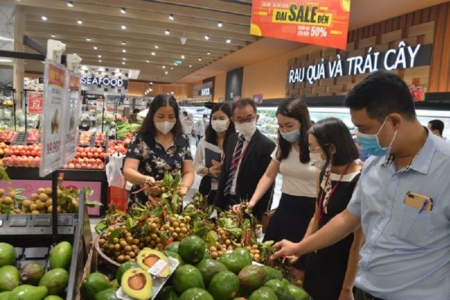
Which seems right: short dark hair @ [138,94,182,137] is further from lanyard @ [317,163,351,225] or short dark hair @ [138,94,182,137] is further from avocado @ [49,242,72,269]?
avocado @ [49,242,72,269]

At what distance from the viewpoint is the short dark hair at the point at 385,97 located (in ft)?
4.64

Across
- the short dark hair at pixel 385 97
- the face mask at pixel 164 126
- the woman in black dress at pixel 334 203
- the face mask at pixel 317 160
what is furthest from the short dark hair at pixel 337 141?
the face mask at pixel 164 126

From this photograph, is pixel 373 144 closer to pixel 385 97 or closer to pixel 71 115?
pixel 385 97

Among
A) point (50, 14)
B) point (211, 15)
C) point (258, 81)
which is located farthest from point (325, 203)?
point (258, 81)

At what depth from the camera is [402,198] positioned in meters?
1.43

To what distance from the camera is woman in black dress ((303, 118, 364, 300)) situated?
198 centimetres

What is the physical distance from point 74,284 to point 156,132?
1.70 metres

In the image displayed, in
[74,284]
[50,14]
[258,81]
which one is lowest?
[74,284]

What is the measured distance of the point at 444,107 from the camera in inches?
145

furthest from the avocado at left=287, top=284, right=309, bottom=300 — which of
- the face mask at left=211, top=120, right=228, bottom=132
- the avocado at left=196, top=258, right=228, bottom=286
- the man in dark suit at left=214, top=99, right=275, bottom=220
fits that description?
the face mask at left=211, top=120, right=228, bottom=132

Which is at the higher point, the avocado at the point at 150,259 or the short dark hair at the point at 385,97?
the short dark hair at the point at 385,97

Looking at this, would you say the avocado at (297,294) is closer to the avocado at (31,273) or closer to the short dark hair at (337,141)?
the avocado at (31,273)

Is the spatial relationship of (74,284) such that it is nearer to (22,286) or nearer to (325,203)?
(22,286)

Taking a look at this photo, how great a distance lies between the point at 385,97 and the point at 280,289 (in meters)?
0.83
